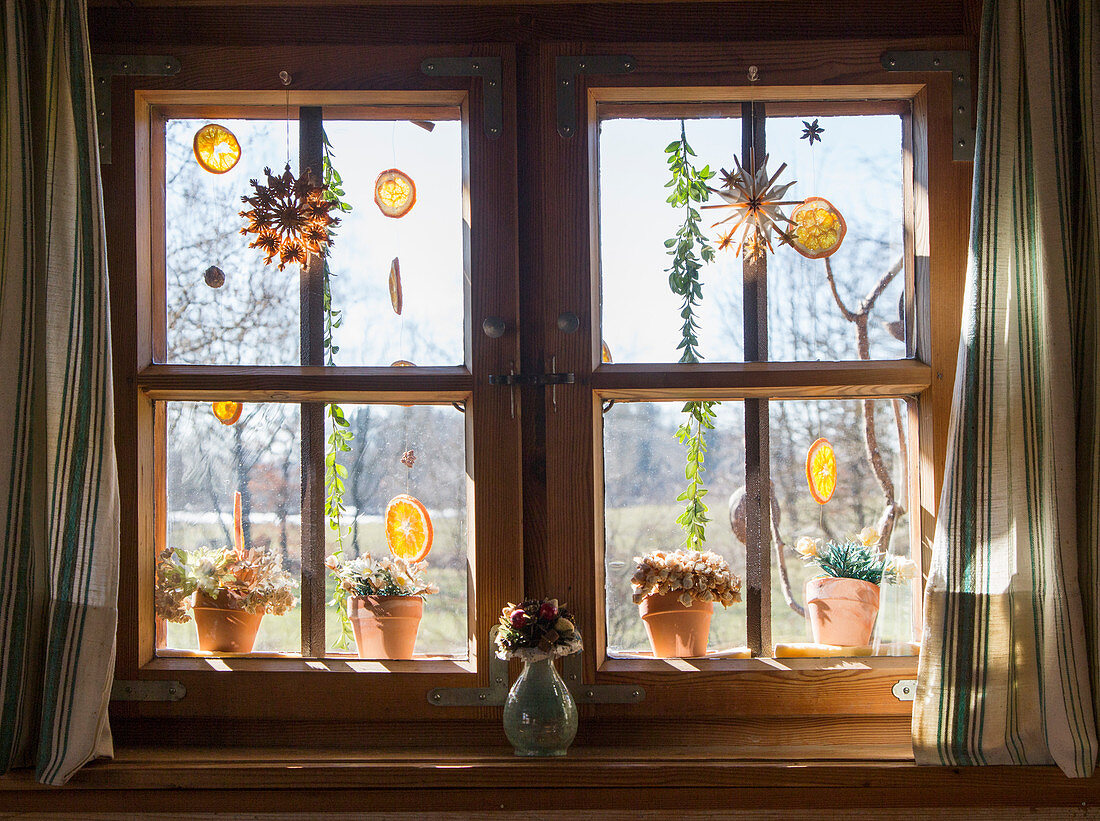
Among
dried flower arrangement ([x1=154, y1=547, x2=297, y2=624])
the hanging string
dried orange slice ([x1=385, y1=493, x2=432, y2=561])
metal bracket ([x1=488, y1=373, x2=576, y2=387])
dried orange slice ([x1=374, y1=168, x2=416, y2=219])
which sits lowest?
dried flower arrangement ([x1=154, y1=547, x2=297, y2=624])

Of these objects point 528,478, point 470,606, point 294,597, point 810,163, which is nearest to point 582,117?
point 810,163

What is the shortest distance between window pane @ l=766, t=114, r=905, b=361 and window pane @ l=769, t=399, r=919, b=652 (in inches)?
4.6

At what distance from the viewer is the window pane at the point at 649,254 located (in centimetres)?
163

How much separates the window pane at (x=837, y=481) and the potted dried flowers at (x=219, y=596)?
3.02ft

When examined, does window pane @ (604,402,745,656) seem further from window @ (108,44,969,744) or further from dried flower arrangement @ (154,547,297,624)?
dried flower arrangement @ (154,547,297,624)

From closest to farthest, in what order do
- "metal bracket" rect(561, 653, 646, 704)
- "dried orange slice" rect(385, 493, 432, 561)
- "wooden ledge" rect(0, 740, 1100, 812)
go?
"wooden ledge" rect(0, 740, 1100, 812) < "metal bracket" rect(561, 653, 646, 704) < "dried orange slice" rect(385, 493, 432, 561)

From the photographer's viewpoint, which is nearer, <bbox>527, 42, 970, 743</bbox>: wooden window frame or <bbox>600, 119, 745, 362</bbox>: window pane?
<bbox>527, 42, 970, 743</bbox>: wooden window frame

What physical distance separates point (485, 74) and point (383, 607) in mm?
972

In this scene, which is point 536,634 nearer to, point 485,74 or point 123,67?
point 485,74

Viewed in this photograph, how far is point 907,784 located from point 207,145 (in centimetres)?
164

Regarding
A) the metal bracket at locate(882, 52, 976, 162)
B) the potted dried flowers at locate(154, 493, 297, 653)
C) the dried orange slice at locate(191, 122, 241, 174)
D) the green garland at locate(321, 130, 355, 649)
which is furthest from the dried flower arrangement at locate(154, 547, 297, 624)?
the metal bracket at locate(882, 52, 976, 162)

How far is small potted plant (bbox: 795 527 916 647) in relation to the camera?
158 centimetres

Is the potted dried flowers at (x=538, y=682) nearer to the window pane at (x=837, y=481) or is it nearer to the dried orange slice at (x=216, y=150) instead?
the window pane at (x=837, y=481)

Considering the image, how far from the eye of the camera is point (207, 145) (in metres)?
1.65
